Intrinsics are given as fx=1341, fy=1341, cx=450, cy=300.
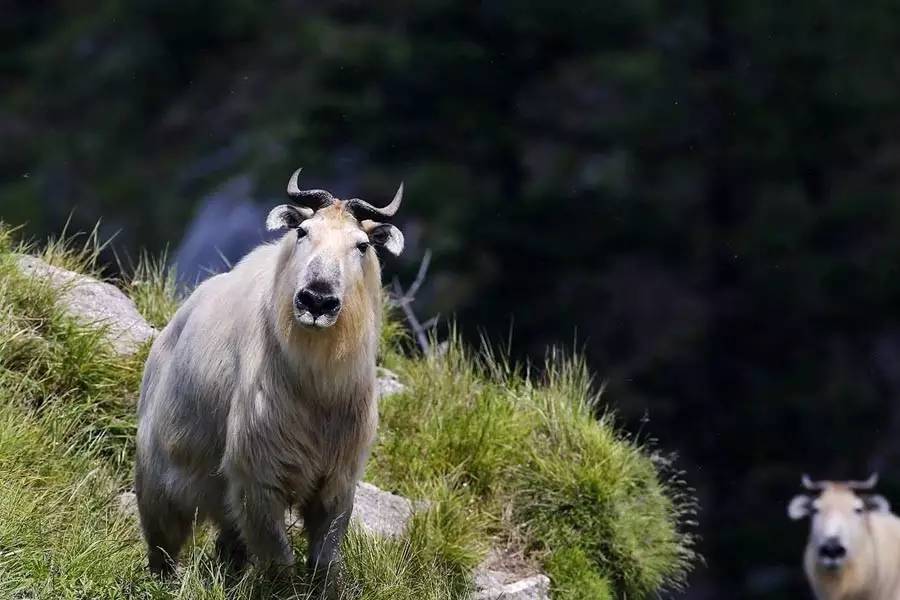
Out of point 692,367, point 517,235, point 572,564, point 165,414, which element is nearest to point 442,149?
point 517,235

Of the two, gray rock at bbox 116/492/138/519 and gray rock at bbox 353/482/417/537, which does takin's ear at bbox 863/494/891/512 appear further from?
gray rock at bbox 116/492/138/519

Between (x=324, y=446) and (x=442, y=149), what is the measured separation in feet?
43.0

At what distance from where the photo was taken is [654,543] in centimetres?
813

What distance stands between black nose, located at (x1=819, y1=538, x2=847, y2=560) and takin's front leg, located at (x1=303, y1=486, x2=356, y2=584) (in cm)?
596

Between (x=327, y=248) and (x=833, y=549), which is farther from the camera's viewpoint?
(x=833, y=549)

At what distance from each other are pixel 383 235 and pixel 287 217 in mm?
422

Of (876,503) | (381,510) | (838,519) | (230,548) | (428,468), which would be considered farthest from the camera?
(838,519)

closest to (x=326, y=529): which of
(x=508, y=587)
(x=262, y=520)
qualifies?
(x=262, y=520)

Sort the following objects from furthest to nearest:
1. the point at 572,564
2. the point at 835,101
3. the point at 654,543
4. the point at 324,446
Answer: the point at 835,101
the point at 654,543
the point at 572,564
the point at 324,446

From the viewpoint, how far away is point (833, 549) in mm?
10680

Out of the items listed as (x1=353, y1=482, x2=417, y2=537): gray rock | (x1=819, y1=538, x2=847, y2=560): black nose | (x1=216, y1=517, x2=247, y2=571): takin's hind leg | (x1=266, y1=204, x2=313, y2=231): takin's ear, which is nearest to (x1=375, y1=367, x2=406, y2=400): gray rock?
(x1=353, y1=482, x2=417, y2=537): gray rock

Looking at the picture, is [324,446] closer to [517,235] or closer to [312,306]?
[312,306]

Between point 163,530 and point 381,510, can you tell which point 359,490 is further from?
point 163,530

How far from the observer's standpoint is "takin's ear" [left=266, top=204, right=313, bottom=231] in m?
5.70
